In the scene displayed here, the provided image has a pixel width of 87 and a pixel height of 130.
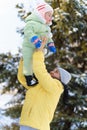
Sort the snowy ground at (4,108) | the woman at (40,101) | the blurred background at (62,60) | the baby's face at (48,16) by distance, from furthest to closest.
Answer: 1. the snowy ground at (4,108)
2. the blurred background at (62,60)
3. the baby's face at (48,16)
4. the woman at (40,101)

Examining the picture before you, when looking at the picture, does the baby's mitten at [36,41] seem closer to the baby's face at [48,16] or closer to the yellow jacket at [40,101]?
the yellow jacket at [40,101]

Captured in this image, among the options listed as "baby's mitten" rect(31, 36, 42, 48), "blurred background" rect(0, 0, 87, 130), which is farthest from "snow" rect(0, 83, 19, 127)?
"baby's mitten" rect(31, 36, 42, 48)

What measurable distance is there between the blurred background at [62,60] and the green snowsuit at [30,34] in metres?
1.44

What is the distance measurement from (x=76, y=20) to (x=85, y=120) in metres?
0.90

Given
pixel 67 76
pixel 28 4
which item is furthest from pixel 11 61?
pixel 67 76

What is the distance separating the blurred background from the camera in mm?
3266

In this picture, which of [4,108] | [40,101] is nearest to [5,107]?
[4,108]

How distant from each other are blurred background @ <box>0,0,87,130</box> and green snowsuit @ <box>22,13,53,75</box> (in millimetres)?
1439

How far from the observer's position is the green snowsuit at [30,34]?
167 centimetres

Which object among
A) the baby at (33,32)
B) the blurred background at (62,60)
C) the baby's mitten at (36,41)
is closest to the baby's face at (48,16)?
the baby at (33,32)

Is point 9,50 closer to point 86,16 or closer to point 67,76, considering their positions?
point 86,16

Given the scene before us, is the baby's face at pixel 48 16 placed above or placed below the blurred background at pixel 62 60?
above

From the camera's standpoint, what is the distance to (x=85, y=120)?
3311mm

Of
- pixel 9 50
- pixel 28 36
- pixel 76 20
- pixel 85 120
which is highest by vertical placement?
pixel 28 36
